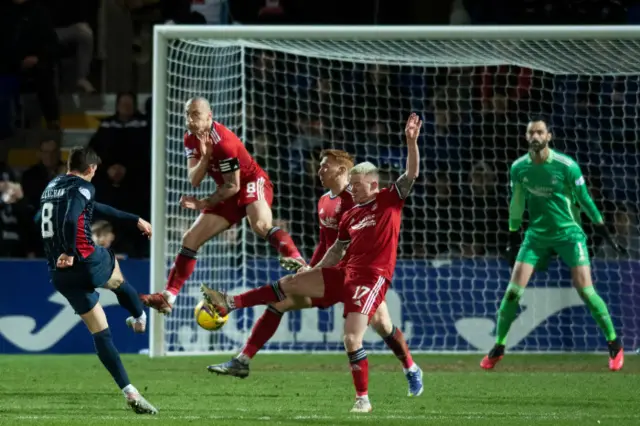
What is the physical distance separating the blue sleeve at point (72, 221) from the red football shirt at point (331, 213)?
2270 mm

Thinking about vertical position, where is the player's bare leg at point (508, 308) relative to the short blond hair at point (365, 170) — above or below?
below

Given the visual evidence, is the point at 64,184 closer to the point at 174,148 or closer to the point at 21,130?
the point at 174,148

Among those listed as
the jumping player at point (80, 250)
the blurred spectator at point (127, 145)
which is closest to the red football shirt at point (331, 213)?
the jumping player at point (80, 250)

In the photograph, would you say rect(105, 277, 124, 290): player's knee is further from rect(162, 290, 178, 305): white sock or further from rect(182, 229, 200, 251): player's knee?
rect(182, 229, 200, 251): player's knee

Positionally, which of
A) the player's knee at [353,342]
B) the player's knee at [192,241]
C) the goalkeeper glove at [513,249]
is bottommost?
the player's knee at [353,342]

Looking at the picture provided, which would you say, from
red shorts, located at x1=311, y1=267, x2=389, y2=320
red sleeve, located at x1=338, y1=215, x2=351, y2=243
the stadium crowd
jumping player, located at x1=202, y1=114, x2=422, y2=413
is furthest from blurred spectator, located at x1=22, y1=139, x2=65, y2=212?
red shorts, located at x1=311, y1=267, x2=389, y2=320

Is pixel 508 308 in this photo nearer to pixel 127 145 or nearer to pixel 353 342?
pixel 353 342

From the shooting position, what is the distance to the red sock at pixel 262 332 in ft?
31.9

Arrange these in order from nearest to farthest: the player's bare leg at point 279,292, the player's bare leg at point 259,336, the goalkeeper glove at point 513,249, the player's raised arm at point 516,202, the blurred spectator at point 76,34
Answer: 1. the player's bare leg at point 279,292
2. the player's bare leg at point 259,336
3. the player's raised arm at point 516,202
4. the goalkeeper glove at point 513,249
5. the blurred spectator at point 76,34

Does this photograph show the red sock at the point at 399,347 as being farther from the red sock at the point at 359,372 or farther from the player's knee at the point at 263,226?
the player's knee at the point at 263,226

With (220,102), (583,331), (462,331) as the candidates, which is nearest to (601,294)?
(583,331)

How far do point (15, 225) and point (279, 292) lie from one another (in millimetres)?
5926

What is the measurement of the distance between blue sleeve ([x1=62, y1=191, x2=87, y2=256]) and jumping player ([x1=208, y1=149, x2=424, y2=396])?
197cm

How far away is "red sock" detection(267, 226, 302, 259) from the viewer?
33.3 ft
